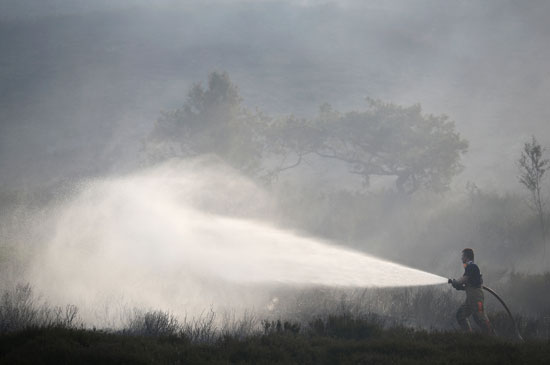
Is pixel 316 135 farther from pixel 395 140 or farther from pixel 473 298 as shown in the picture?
pixel 473 298

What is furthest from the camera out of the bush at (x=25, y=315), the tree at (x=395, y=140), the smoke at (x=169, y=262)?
the tree at (x=395, y=140)

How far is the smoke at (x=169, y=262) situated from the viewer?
16.6 meters

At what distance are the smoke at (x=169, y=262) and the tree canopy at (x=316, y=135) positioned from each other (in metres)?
9.41

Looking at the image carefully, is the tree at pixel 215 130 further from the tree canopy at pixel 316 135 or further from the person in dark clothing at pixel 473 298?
the person in dark clothing at pixel 473 298

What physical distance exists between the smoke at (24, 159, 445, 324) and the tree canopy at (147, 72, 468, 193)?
941 centimetres

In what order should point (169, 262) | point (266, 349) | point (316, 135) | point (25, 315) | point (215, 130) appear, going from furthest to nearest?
point (316, 135)
point (215, 130)
point (169, 262)
point (25, 315)
point (266, 349)

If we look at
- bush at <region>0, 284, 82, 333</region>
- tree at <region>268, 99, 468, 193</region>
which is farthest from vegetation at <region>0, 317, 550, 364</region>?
tree at <region>268, 99, 468, 193</region>

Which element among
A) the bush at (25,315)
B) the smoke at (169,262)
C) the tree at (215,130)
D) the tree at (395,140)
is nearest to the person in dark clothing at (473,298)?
the smoke at (169,262)

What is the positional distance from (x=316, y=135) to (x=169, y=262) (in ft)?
83.3

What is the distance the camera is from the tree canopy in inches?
1452

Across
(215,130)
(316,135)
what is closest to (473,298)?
(215,130)

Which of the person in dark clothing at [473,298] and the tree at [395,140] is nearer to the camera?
the person in dark clothing at [473,298]

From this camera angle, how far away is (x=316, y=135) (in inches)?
1698

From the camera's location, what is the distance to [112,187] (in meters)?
30.2
